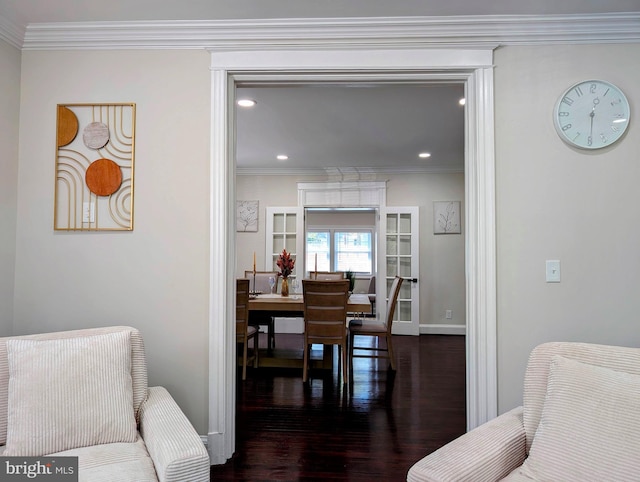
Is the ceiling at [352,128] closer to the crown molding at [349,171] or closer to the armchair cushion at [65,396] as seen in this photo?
the crown molding at [349,171]

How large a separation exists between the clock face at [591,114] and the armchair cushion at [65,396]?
101 inches

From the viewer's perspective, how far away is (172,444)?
1.42 meters

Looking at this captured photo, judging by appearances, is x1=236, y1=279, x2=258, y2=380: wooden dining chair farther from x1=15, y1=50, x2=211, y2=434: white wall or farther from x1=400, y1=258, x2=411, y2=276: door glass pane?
x1=400, y1=258, x2=411, y2=276: door glass pane

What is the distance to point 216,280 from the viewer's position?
2369mm

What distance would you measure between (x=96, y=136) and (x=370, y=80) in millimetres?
1642

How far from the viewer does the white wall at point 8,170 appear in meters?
2.34

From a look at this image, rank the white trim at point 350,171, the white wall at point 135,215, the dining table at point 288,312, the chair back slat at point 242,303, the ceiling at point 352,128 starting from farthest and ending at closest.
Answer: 1. the white trim at point 350,171
2. the dining table at point 288,312
3. the chair back slat at point 242,303
4. the ceiling at point 352,128
5. the white wall at point 135,215

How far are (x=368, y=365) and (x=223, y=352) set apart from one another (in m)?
2.73

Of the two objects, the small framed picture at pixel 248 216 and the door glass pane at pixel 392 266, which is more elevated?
the small framed picture at pixel 248 216

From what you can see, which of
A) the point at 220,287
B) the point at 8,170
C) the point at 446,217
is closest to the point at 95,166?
the point at 8,170

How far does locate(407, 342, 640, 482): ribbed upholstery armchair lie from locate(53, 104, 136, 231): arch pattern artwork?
209cm

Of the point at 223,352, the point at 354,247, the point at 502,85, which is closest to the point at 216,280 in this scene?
the point at 223,352
